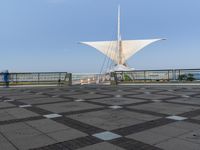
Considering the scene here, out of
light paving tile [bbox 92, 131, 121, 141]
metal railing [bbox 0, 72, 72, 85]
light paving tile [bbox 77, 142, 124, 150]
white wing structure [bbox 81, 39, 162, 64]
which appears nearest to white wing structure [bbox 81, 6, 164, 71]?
white wing structure [bbox 81, 39, 162, 64]

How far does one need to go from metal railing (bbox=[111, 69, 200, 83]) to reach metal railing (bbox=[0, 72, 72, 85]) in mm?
3733

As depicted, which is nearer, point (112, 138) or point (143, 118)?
point (112, 138)

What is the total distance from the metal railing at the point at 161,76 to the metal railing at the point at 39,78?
3733mm

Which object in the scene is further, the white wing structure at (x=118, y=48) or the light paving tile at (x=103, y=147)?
the white wing structure at (x=118, y=48)

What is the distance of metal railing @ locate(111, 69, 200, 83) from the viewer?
53.9 ft

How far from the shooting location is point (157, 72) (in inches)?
699

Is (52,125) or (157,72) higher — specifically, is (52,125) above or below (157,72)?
below

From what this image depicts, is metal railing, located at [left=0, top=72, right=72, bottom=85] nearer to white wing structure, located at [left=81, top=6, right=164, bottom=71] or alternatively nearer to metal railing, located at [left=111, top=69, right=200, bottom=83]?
metal railing, located at [left=111, top=69, right=200, bottom=83]

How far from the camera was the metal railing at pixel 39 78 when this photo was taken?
59.2 ft

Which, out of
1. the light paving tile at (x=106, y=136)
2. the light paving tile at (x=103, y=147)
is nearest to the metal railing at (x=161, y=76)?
the light paving tile at (x=106, y=136)

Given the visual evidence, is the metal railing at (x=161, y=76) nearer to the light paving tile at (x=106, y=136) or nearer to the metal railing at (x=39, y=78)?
the metal railing at (x=39, y=78)

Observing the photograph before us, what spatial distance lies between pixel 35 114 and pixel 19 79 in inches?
568

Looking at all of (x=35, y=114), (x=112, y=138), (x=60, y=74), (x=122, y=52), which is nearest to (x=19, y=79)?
(x=60, y=74)

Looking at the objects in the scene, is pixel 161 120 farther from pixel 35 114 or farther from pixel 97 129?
pixel 35 114
